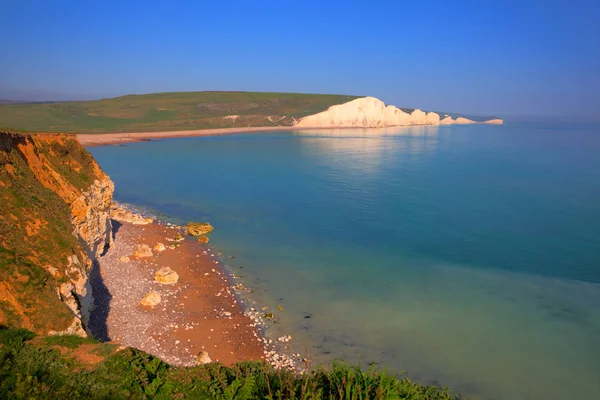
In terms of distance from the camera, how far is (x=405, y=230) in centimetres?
2752

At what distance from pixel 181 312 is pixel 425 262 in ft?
46.6

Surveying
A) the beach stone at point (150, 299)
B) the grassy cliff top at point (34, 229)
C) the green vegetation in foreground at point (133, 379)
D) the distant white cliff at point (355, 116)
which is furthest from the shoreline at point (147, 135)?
the green vegetation in foreground at point (133, 379)

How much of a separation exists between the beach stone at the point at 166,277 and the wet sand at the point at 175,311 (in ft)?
0.92

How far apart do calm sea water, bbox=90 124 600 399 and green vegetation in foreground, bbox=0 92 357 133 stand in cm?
7261

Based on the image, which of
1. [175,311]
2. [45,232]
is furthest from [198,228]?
[45,232]

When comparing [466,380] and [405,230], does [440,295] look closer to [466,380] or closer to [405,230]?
[466,380]

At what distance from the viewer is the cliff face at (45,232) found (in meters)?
8.66

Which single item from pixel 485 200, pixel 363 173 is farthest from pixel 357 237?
pixel 363 173

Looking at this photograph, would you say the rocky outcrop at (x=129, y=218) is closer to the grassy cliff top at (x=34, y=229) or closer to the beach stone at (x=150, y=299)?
the grassy cliff top at (x=34, y=229)

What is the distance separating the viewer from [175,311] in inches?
597

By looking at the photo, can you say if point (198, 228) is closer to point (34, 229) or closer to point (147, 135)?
point (34, 229)

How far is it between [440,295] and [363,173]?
3378cm

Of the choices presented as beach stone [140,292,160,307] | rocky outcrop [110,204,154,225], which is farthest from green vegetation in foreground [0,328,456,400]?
rocky outcrop [110,204,154,225]

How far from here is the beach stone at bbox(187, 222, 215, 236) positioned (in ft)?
84.0
